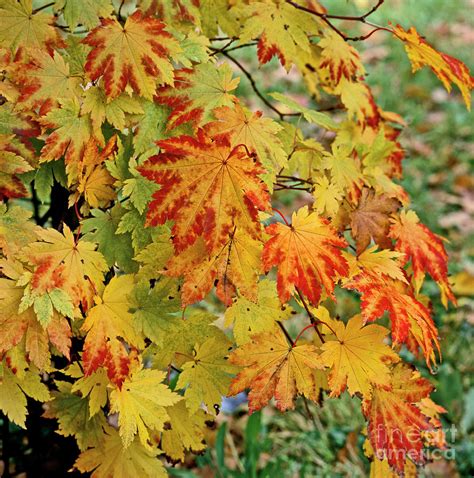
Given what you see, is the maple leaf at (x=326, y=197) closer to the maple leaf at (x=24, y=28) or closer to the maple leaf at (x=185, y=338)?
the maple leaf at (x=185, y=338)

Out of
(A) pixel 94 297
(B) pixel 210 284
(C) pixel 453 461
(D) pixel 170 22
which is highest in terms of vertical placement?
(D) pixel 170 22

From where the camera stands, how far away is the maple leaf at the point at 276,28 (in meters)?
1.27

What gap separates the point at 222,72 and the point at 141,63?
173 millimetres

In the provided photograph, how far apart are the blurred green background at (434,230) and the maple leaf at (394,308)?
55cm

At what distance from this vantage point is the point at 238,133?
1.13 metres

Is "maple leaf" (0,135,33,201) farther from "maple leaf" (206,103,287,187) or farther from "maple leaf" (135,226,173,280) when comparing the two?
"maple leaf" (206,103,287,187)

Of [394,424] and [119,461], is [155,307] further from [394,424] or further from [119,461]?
[394,424]

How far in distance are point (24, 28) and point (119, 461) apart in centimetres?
94

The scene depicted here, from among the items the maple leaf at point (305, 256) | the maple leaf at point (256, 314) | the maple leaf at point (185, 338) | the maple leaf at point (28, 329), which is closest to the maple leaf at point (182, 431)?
the maple leaf at point (185, 338)

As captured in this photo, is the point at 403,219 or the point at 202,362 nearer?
the point at 202,362

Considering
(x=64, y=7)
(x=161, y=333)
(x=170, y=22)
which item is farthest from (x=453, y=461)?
(x=64, y=7)

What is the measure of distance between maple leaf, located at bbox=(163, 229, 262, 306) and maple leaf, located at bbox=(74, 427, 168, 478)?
0.49 meters

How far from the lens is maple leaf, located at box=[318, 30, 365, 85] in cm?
138

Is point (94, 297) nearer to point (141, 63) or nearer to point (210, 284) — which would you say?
point (210, 284)
